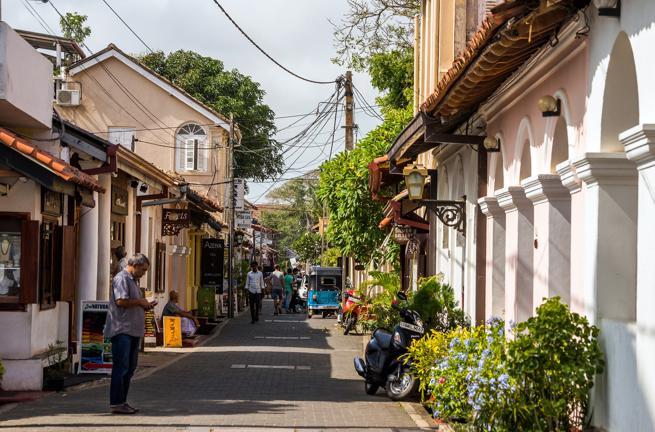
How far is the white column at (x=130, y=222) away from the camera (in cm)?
1689

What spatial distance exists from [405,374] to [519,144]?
11.3 feet

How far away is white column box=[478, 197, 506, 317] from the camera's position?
10.4 metres

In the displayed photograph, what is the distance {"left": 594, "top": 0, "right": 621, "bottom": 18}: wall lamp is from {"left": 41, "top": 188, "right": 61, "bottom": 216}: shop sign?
7.97m

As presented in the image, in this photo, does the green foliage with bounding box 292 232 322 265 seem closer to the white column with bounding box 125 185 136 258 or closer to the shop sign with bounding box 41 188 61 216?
the white column with bounding box 125 185 136 258

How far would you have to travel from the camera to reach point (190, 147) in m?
32.9

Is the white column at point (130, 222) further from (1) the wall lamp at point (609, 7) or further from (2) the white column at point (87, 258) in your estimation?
(1) the wall lamp at point (609, 7)

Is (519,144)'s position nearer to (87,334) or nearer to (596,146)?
(596,146)

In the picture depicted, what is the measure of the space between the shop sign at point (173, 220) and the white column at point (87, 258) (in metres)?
6.77

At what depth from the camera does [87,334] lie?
12727mm

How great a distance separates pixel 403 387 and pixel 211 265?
1600 cm

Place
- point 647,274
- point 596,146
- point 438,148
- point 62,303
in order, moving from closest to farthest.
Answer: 1. point 647,274
2. point 596,146
3. point 62,303
4. point 438,148

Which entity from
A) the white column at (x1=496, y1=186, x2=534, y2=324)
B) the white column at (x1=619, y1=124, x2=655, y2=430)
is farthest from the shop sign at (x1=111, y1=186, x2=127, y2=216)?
the white column at (x1=619, y1=124, x2=655, y2=430)

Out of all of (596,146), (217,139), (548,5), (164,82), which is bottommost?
(596,146)

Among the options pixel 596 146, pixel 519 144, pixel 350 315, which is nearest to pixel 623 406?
pixel 596 146
